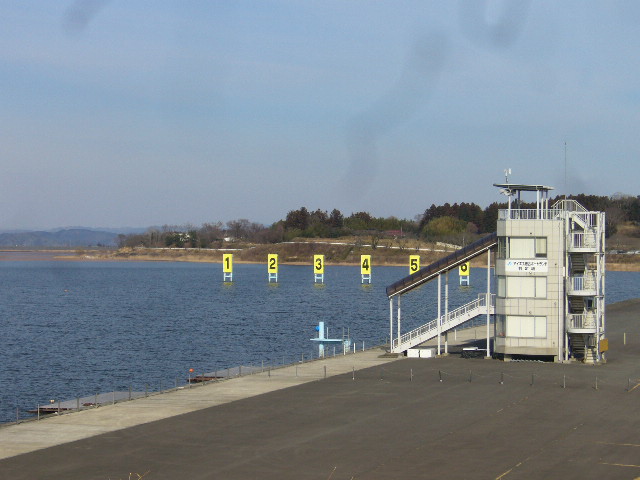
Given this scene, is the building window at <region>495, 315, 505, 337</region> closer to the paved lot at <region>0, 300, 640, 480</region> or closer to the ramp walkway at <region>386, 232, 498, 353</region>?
the ramp walkway at <region>386, 232, 498, 353</region>

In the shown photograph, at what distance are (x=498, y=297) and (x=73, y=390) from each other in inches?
1319

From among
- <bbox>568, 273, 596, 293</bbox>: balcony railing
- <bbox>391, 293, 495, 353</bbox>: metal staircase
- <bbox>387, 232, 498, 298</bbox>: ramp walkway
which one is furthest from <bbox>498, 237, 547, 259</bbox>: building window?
<bbox>391, 293, 495, 353</bbox>: metal staircase

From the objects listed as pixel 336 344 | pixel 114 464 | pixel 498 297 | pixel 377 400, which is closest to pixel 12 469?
pixel 114 464

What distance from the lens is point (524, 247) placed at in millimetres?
72375

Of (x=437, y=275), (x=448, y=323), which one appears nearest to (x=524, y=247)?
(x=437, y=275)

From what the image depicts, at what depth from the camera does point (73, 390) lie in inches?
2889

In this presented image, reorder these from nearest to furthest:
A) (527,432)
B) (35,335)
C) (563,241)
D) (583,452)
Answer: (583,452) < (527,432) < (563,241) < (35,335)

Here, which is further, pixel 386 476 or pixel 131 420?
pixel 131 420

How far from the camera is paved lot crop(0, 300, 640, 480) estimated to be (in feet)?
131

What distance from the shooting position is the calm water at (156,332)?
80062mm

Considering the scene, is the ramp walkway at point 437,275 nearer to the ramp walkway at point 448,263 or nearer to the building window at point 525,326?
the ramp walkway at point 448,263

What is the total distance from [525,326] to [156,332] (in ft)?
196

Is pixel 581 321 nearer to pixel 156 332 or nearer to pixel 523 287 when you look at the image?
pixel 523 287

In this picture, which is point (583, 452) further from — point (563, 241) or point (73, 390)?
point (73, 390)
